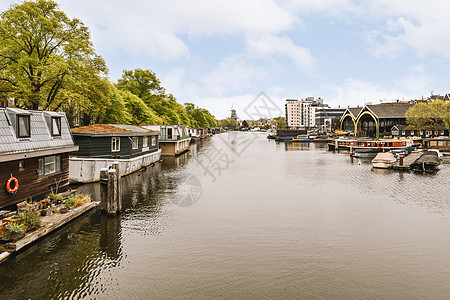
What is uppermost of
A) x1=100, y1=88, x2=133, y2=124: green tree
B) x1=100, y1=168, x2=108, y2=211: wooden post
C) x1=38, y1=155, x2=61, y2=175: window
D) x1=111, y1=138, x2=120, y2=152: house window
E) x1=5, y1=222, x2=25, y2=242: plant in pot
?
x1=100, y1=88, x2=133, y2=124: green tree

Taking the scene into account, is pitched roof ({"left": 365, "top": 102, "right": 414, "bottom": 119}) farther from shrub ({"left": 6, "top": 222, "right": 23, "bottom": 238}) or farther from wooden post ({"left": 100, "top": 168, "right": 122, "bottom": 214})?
shrub ({"left": 6, "top": 222, "right": 23, "bottom": 238})

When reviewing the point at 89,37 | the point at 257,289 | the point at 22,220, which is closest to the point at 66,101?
the point at 89,37

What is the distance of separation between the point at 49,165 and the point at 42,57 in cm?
1912

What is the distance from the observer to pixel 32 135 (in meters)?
18.7

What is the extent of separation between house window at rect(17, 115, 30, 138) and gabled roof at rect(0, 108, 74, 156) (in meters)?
0.21

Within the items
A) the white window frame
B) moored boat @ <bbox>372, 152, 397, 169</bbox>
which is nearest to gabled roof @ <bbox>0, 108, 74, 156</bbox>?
the white window frame

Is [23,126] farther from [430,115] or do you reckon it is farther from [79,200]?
[430,115]

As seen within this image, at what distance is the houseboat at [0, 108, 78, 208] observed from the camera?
53.4 feet

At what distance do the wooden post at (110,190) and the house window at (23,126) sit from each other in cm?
501

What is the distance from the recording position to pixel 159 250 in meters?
15.0

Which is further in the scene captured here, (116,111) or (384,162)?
(116,111)

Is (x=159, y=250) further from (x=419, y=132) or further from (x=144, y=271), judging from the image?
(x=419, y=132)

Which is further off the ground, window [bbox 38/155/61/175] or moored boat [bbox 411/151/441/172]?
window [bbox 38/155/61/175]

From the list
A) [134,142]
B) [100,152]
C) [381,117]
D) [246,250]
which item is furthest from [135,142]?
[381,117]
